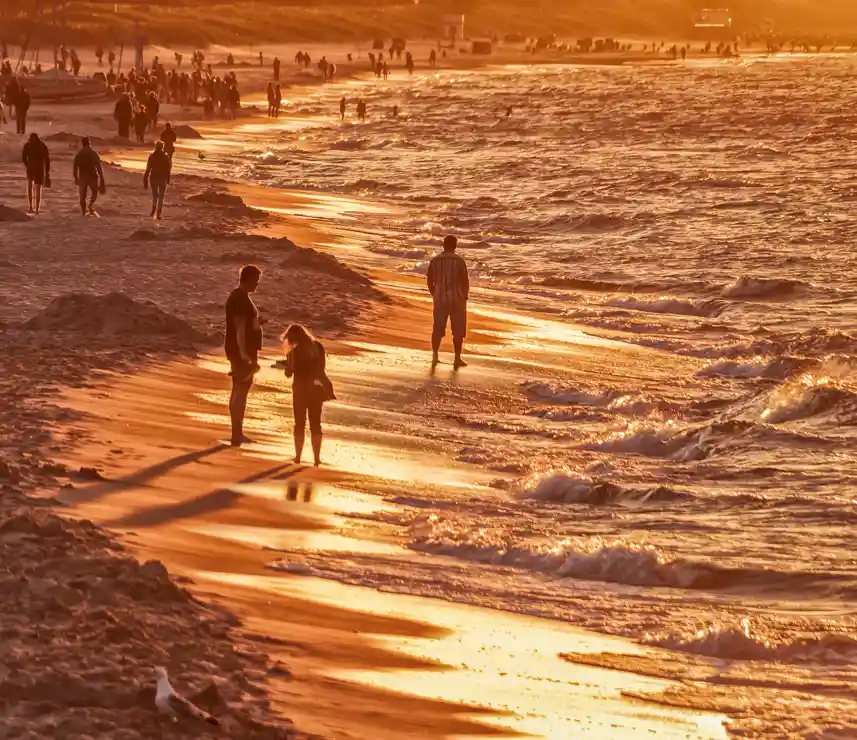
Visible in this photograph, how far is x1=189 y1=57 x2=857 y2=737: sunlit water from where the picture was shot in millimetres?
9844

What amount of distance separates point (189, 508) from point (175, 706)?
3899 millimetres

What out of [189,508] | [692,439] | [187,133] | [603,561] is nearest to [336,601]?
[189,508]

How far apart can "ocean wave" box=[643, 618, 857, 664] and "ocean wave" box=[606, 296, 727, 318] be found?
15.4m

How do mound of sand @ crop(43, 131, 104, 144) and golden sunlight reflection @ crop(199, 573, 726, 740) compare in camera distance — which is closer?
golden sunlight reflection @ crop(199, 573, 726, 740)

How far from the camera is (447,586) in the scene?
385 inches

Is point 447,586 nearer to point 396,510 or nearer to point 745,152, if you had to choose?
point 396,510

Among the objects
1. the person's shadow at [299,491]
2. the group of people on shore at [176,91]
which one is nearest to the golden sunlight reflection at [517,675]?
the person's shadow at [299,491]

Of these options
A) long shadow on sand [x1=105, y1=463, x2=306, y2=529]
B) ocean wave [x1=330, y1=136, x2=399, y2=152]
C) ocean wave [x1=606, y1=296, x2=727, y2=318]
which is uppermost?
ocean wave [x1=330, y1=136, x2=399, y2=152]

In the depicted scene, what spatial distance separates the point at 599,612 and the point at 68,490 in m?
3.48

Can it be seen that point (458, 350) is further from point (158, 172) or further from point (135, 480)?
point (158, 172)

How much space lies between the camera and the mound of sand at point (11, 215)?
82.5 feet

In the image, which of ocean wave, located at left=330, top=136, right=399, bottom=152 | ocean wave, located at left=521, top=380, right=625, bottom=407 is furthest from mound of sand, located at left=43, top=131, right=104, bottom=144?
ocean wave, located at left=521, top=380, right=625, bottom=407

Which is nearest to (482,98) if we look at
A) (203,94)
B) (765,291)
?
(203,94)

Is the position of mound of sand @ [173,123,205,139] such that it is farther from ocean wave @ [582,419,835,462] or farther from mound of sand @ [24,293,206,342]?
ocean wave @ [582,419,835,462]
